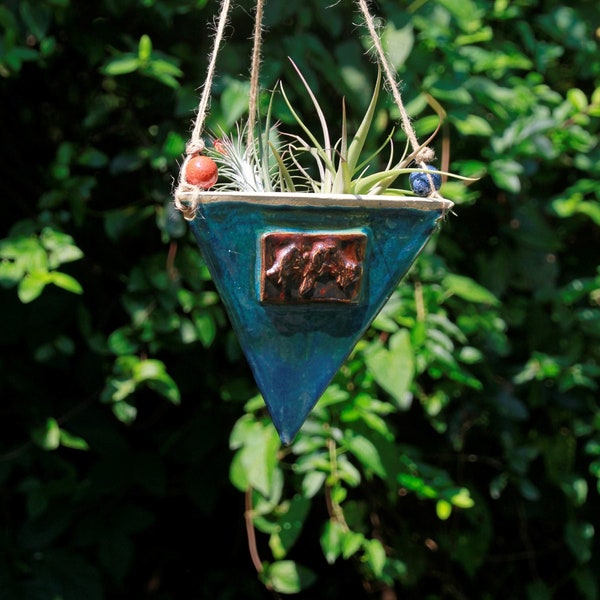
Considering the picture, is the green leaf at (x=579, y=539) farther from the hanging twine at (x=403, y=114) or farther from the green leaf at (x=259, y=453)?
the hanging twine at (x=403, y=114)

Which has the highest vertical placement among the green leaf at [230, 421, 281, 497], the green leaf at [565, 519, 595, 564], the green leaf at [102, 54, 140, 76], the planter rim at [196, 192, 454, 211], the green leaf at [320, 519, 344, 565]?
the planter rim at [196, 192, 454, 211]

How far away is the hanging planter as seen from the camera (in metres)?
0.98

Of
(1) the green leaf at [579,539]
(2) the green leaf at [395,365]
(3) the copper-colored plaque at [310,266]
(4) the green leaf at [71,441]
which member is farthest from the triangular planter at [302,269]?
(1) the green leaf at [579,539]

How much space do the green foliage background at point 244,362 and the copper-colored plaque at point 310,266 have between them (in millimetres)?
769

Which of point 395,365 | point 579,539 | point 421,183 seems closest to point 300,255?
point 421,183

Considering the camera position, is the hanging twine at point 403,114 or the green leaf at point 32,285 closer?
Answer: the hanging twine at point 403,114

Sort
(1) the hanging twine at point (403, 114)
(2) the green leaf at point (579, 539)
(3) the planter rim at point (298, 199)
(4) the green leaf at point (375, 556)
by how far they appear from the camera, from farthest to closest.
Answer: (2) the green leaf at point (579, 539) → (4) the green leaf at point (375, 556) → (1) the hanging twine at point (403, 114) → (3) the planter rim at point (298, 199)

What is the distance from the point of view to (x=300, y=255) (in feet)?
3.25

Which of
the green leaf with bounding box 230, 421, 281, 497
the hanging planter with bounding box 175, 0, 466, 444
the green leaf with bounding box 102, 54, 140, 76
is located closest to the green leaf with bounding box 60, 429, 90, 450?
the green leaf with bounding box 230, 421, 281, 497

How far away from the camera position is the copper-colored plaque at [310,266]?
0.99m

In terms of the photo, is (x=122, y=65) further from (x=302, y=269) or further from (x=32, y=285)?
(x=302, y=269)

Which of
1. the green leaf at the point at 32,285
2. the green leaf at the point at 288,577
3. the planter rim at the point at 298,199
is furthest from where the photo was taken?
the green leaf at the point at 288,577

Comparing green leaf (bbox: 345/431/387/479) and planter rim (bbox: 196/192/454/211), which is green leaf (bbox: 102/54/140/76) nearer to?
green leaf (bbox: 345/431/387/479)

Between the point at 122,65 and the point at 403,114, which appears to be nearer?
the point at 403,114
